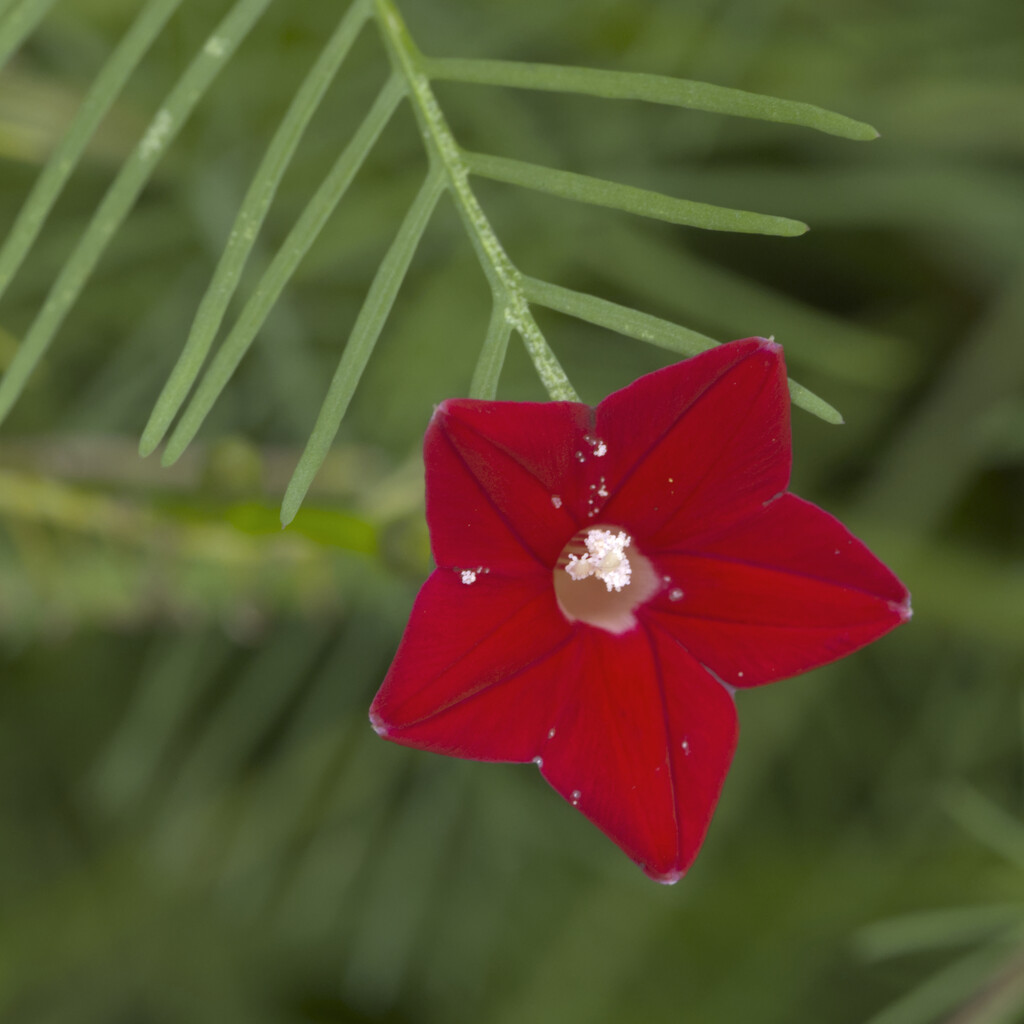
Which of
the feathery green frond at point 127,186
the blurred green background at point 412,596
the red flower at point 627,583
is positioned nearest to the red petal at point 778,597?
the red flower at point 627,583

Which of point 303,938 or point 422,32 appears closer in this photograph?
point 422,32

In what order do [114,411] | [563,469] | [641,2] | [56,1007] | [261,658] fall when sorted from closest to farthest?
[563,469]
[114,411]
[641,2]
[261,658]
[56,1007]

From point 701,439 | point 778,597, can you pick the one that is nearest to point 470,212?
point 701,439

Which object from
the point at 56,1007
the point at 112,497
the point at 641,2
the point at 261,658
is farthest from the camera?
the point at 56,1007

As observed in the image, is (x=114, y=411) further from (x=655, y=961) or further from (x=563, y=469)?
(x=655, y=961)

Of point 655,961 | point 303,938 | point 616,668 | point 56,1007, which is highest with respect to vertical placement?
point 616,668

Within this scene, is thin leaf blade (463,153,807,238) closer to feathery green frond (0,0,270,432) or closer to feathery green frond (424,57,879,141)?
feathery green frond (424,57,879,141)

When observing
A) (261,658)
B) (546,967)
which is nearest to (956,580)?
(546,967)

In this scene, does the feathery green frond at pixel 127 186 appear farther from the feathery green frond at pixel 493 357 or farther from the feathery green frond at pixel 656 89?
the feathery green frond at pixel 493 357

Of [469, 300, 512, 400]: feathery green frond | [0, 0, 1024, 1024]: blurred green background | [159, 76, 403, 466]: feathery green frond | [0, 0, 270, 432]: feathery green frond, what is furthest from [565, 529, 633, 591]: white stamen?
[0, 0, 1024, 1024]: blurred green background
